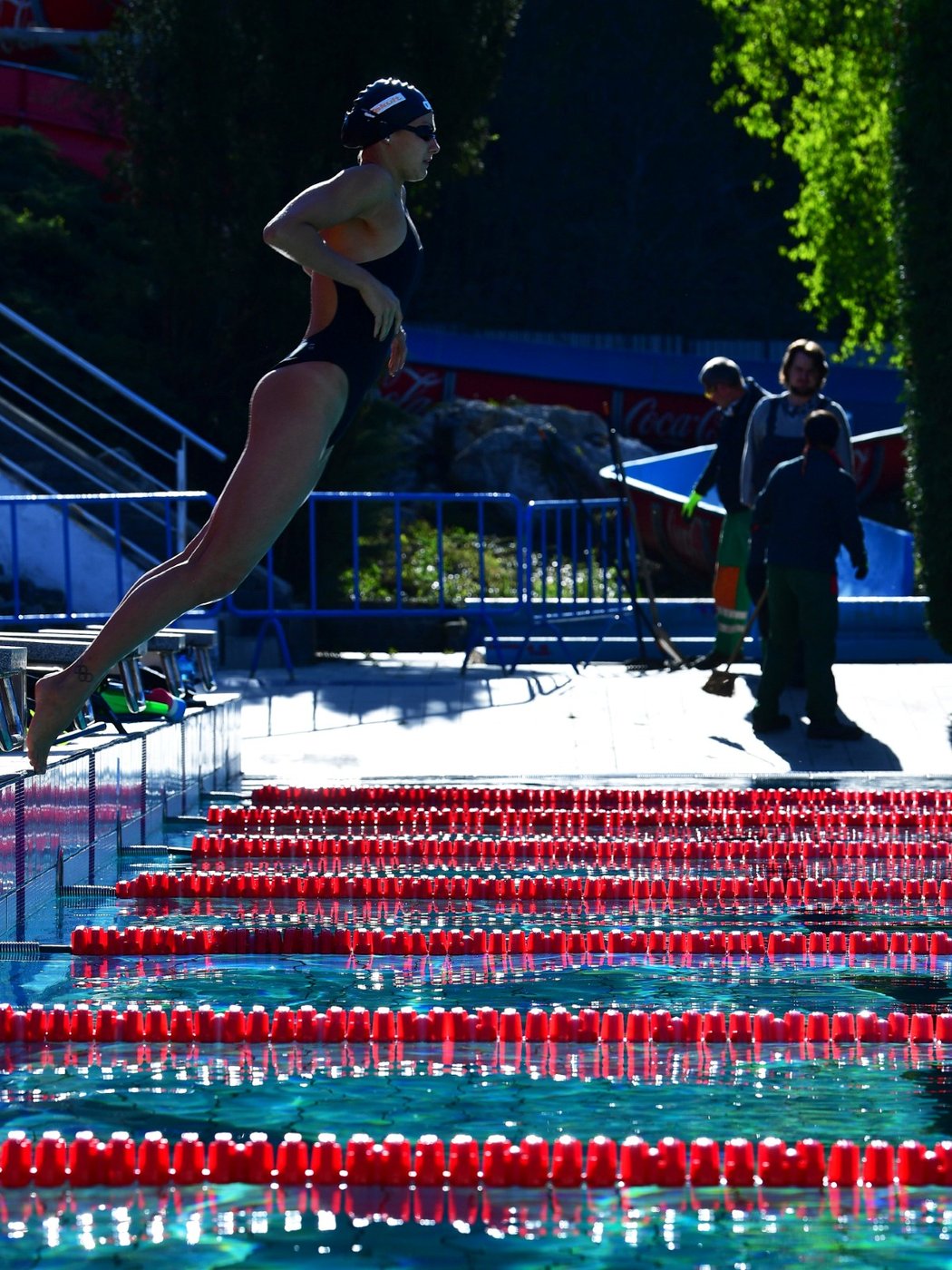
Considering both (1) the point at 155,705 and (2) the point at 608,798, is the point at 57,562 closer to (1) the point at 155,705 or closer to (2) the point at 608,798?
(1) the point at 155,705

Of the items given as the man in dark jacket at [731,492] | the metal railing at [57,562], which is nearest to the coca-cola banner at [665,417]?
the metal railing at [57,562]

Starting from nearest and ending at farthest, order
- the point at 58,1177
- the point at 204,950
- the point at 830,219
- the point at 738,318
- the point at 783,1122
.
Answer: the point at 58,1177 → the point at 783,1122 → the point at 204,950 → the point at 830,219 → the point at 738,318

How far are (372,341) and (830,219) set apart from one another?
62.0ft

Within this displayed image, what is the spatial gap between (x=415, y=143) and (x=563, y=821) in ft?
11.3

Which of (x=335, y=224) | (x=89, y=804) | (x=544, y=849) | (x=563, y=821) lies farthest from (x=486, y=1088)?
(x=563, y=821)

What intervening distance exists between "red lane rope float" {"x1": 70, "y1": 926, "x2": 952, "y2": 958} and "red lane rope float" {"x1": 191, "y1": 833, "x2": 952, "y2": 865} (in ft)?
5.10

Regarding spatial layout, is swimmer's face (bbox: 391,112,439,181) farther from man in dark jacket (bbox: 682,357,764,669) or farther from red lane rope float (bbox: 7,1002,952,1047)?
man in dark jacket (bbox: 682,357,764,669)

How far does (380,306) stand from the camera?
496cm

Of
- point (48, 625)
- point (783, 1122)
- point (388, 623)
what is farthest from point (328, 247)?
point (388, 623)

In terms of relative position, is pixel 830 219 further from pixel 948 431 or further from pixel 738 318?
pixel 738 318

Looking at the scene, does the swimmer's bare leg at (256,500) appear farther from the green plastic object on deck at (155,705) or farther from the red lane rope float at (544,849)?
the green plastic object on deck at (155,705)

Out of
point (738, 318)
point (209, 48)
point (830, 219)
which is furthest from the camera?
point (738, 318)

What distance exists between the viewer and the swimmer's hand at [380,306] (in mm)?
4953

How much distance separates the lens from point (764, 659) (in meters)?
10.6
